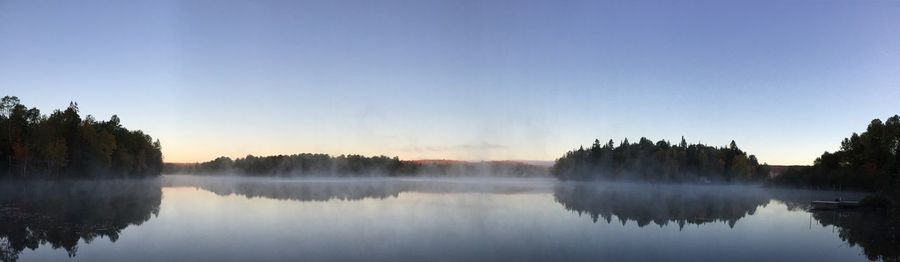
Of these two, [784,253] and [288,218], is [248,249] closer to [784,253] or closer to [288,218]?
[288,218]

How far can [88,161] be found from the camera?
7538 cm

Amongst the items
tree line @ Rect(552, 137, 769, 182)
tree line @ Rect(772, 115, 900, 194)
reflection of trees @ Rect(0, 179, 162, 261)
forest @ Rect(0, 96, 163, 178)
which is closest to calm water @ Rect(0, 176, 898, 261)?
reflection of trees @ Rect(0, 179, 162, 261)

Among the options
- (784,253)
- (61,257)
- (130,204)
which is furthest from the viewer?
(130,204)

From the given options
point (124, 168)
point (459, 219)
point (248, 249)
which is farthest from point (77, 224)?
point (124, 168)

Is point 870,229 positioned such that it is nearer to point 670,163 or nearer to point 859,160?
point 859,160

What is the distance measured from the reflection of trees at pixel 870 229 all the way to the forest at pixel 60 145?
75.3 meters

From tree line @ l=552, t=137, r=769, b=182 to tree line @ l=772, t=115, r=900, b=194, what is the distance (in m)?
30.4

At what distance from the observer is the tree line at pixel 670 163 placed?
126m

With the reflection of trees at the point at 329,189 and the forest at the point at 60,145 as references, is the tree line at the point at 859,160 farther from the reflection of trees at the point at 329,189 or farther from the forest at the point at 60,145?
the forest at the point at 60,145

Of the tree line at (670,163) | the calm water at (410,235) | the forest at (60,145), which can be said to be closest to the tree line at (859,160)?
the tree line at (670,163)

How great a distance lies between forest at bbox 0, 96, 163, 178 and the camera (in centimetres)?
6359

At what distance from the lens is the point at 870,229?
3169 cm

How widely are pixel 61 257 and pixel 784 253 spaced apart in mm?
26257

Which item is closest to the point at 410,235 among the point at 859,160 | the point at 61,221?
the point at 61,221
